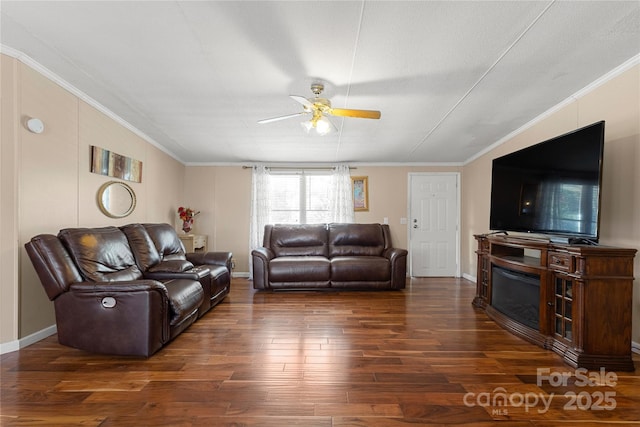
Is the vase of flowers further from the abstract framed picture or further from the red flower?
the abstract framed picture

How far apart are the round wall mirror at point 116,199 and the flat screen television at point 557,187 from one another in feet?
14.8

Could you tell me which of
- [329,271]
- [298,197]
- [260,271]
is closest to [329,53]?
[329,271]

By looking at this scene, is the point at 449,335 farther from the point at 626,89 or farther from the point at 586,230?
the point at 626,89

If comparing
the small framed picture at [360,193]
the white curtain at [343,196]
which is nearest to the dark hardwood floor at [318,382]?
the white curtain at [343,196]

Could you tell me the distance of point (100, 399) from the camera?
1702mm

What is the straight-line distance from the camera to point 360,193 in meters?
5.54

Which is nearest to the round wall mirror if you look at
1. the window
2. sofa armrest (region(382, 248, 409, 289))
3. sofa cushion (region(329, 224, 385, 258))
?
the window

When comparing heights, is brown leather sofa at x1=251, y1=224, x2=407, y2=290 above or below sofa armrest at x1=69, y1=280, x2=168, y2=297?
below

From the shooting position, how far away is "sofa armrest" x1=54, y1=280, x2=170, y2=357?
7.06ft

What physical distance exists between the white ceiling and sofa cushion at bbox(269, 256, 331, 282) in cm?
211

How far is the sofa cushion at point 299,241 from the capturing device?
4969mm

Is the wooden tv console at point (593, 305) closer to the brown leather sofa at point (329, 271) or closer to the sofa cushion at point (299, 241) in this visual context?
the brown leather sofa at point (329, 271)

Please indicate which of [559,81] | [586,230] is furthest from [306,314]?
[559,81]

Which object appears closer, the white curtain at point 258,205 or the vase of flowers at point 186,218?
the vase of flowers at point 186,218
